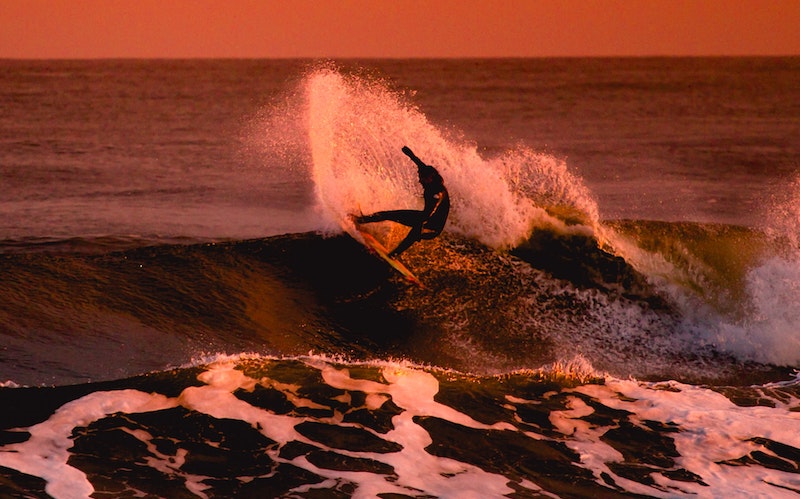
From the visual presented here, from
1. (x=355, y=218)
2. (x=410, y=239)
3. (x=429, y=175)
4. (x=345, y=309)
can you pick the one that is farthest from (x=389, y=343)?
(x=355, y=218)

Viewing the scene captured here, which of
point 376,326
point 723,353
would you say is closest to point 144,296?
point 376,326

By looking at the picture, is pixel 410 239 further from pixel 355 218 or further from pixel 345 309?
pixel 355 218

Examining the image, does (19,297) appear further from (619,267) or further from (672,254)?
(672,254)

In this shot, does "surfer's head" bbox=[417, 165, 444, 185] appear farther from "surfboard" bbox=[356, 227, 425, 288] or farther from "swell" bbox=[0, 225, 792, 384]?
"swell" bbox=[0, 225, 792, 384]

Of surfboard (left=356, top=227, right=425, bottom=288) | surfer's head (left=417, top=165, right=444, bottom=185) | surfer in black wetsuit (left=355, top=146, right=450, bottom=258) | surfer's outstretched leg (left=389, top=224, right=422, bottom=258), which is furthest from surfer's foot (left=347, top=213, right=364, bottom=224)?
surfer's head (left=417, top=165, right=444, bottom=185)

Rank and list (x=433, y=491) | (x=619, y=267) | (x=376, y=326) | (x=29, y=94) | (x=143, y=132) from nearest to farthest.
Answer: (x=433, y=491), (x=376, y=326), (x=619, y=267), (x=143, y=132), (x=29, y=94)

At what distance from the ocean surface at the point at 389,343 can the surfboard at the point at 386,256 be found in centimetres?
19

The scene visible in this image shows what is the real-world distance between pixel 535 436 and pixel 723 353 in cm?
439

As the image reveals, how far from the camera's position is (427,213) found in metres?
11.1

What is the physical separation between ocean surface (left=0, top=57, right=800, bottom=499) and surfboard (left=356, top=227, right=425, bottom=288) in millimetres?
191

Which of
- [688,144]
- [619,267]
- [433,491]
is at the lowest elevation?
[433,491]

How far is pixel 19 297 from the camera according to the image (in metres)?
11.7

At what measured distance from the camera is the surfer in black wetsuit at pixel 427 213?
11.0m

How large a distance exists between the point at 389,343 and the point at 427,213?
5.57 feet
